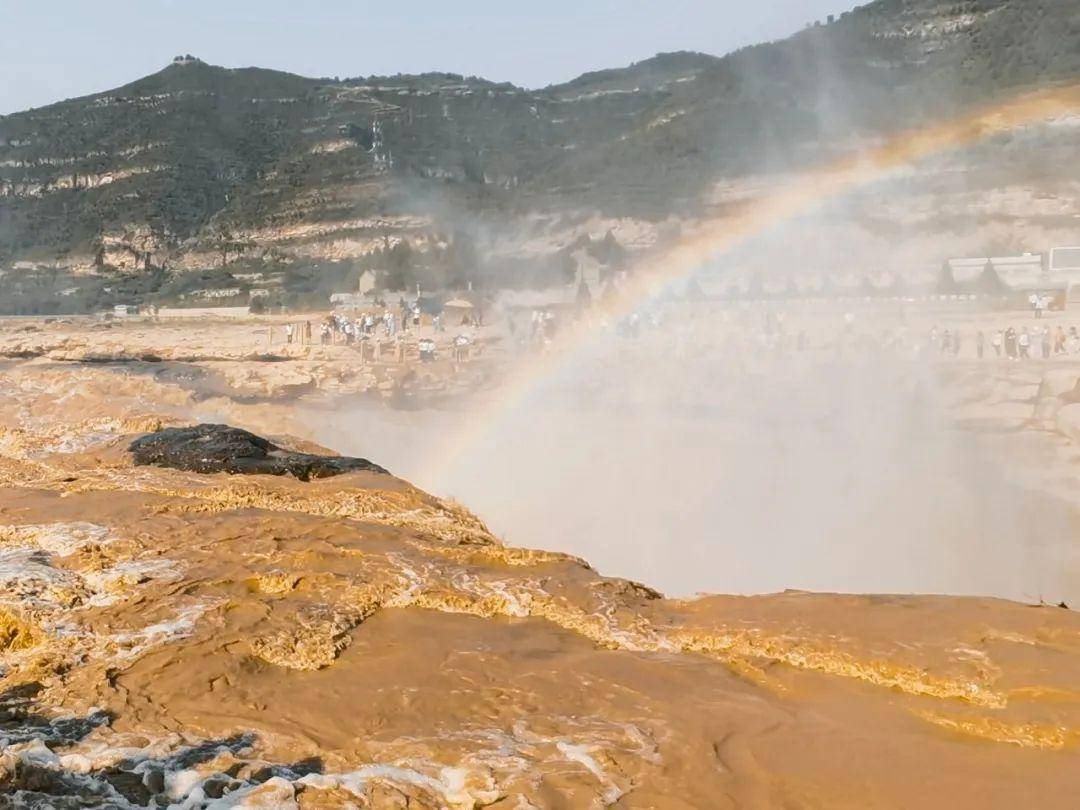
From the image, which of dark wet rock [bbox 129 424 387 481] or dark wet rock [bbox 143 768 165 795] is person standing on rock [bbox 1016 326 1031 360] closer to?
dark wet rock [bbox 129 424 387 481]

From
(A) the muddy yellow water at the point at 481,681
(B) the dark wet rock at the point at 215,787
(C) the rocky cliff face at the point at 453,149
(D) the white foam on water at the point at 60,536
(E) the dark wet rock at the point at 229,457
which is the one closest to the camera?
(B) the dark wet rock at the point at 215,787

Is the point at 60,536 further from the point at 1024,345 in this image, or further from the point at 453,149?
the point at 453,149

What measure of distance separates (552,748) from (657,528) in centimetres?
1151

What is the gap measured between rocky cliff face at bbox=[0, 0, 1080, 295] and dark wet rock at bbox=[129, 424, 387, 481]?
4084cm

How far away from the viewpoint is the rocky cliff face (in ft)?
190

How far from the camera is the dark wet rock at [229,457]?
934 cm

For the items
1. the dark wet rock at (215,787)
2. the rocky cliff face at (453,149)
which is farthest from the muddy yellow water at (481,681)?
the rocky cliff face at (453,149)

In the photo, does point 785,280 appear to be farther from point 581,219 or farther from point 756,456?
point 756,456

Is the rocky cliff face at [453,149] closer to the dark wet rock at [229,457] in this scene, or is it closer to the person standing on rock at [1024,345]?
the person standing on rock at [1024,345]

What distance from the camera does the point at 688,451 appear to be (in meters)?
19.7

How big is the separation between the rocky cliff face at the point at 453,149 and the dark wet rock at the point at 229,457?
40845mm

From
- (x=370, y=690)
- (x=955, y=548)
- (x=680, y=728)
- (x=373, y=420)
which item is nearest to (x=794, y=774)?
(x=680, y=728)

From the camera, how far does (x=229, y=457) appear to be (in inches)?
377

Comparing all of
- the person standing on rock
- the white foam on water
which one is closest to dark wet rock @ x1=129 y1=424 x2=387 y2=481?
the white foam on water
